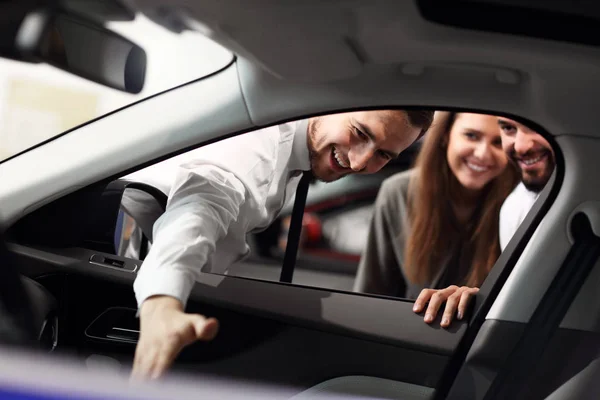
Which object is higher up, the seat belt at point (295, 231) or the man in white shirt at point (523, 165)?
the man in white shirt at point (523, 165)

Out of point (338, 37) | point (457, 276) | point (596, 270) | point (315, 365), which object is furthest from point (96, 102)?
point (596, 270)

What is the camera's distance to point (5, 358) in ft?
3.60

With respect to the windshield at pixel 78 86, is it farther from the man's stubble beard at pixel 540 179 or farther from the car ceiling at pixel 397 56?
the man's stubble beard at pixel 540 179

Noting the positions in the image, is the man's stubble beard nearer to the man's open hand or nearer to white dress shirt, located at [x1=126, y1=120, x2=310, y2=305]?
white dress shirt, located at [x1=126, y1=120, x2=310, y2=305]

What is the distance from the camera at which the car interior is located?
3.54ft

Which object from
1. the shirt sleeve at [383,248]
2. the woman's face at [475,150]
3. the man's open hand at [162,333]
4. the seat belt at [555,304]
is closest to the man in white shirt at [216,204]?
the man's open hand at [162,333]

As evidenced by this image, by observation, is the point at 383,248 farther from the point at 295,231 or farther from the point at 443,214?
the point at 295,231

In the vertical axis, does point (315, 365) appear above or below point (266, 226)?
below

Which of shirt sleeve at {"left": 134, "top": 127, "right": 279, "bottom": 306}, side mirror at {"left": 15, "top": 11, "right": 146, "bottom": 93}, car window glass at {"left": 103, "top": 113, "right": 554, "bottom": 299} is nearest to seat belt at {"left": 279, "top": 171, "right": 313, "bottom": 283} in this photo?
car window glass at {"left": 103, "top": 113, "right": 554, "bottom": 299}

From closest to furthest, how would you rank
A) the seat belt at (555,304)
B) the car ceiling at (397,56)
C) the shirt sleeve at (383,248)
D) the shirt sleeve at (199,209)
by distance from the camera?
the car ceiling at (397,56) → the shirt sleeve at (199,209) → the seat belt at (555,304) → the shirt sleeve at (383,248)

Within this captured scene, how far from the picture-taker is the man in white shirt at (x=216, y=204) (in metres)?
1.13

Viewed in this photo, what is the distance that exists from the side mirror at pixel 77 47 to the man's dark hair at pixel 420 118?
1.42 feet

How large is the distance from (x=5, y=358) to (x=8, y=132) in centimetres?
34

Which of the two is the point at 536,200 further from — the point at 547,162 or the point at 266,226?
the point at 266,226
